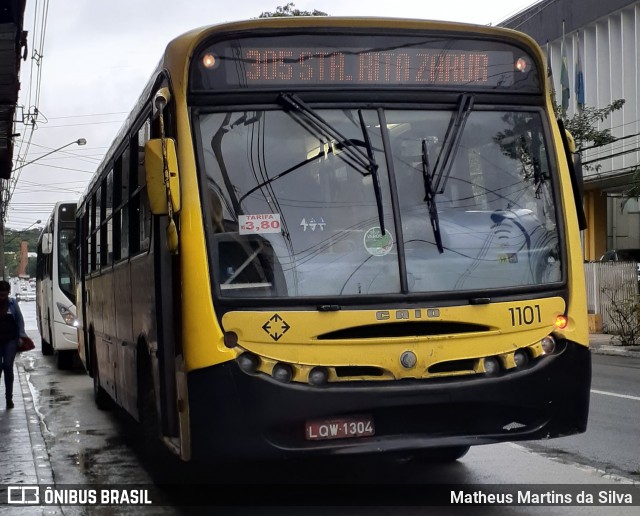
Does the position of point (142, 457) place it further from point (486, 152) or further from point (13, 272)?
point (13, 272)

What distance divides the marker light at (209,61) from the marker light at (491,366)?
2.57 meters

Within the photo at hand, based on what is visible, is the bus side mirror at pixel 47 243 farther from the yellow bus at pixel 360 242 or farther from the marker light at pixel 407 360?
the marker light at pixel 407 360

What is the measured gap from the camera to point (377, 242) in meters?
6.82

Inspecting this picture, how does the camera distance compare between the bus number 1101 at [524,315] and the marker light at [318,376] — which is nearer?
the marker light at [318,376]

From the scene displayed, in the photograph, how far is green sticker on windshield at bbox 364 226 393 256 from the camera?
6809 mm

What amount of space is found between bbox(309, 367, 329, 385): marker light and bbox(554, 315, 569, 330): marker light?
1.59 meters

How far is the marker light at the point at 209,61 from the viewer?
22.8ft

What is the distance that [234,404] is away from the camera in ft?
21.0

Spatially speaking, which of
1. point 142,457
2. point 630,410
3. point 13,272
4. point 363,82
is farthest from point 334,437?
point 13,272

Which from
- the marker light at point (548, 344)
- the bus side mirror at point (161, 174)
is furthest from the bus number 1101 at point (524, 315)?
the bus side mirror at point (161, 174)

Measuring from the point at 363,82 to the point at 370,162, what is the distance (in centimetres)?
57

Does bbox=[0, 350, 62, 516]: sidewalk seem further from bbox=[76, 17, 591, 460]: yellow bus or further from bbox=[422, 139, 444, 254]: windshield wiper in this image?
bbox=[422, 139, 444, 254]: windshield wiper

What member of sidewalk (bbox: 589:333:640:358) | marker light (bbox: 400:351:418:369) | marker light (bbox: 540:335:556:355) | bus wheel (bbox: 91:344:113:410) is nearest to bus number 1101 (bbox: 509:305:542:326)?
marker light (bbox: 540:335:556:355)

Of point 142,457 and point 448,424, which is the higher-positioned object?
point 448,424
